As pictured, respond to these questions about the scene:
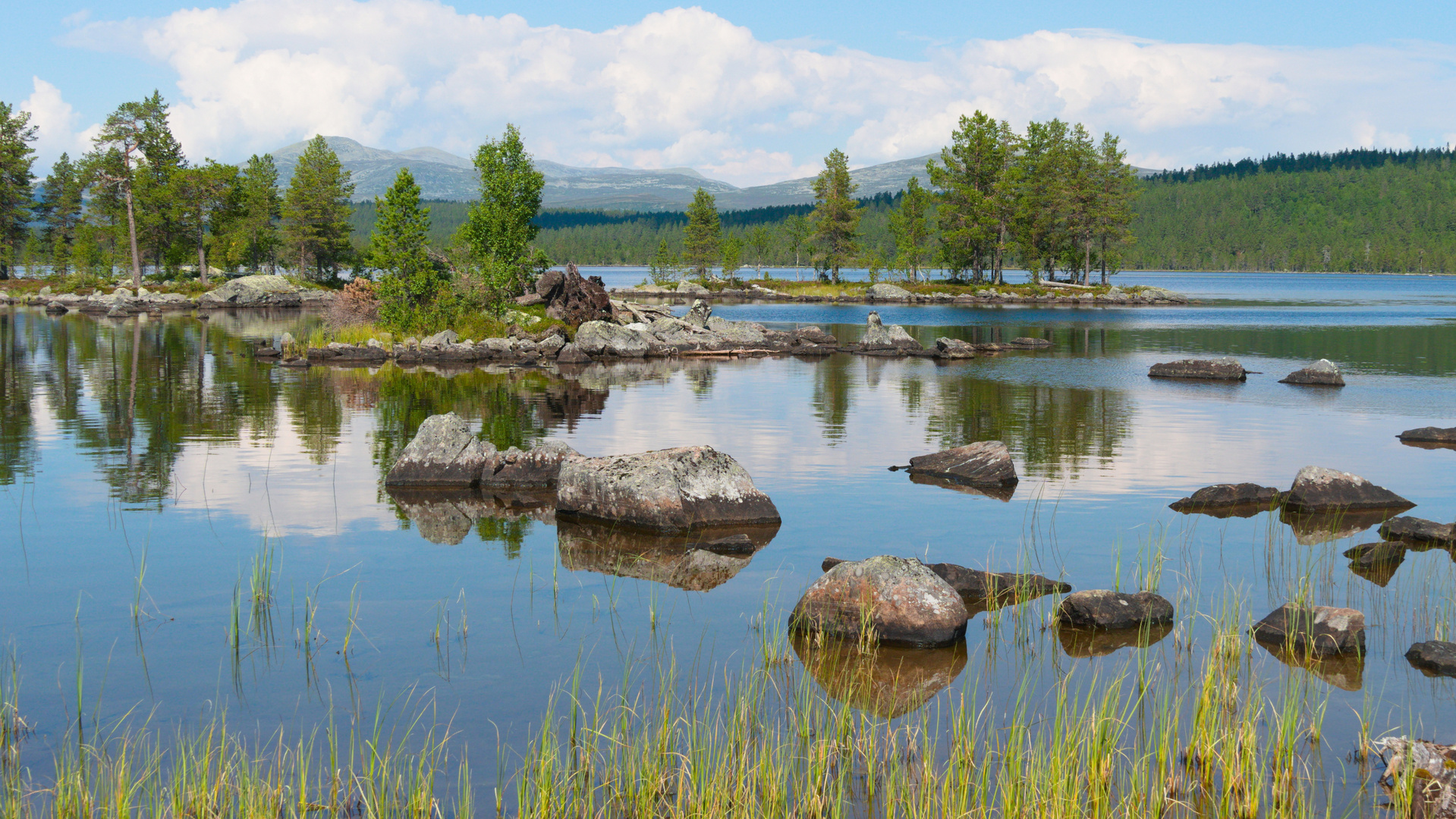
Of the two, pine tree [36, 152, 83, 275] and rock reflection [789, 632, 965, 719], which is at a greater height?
pine tree [36, 152, 83, 275]

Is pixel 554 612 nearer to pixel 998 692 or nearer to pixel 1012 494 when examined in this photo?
pixel 998 692

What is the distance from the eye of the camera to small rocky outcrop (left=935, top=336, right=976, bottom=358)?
5366 cm

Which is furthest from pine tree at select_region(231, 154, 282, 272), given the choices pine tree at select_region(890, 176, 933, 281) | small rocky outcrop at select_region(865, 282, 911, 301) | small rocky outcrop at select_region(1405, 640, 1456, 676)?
small rocky outcrop at select_region(1405, 640, 1456, 676)

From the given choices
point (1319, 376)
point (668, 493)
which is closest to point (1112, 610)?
point (668, 493)

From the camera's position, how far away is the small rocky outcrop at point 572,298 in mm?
59000

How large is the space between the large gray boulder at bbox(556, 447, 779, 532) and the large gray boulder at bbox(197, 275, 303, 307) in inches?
3619

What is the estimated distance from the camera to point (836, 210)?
12938cm

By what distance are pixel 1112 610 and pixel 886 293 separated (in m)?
113

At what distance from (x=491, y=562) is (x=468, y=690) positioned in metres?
5.13

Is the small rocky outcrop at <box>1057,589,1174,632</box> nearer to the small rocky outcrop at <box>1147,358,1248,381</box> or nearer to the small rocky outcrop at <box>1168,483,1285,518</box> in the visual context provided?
the small rocky outcrop at <box>1168,483,1285,518</box>

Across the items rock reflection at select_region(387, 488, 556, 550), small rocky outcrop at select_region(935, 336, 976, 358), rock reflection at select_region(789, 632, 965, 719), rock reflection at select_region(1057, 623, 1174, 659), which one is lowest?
rock reflection at select_region(789, 632, 965, 719)

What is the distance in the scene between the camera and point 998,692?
34.5 feet

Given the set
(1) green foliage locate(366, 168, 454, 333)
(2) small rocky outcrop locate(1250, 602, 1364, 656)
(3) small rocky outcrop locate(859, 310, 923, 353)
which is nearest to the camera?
(2) small rocky outcrop locate(1250, 602, 1364, 656)

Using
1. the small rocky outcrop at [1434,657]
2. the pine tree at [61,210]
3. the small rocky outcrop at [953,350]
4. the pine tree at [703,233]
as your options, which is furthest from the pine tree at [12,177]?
the small rocky outcrop at [1434,657]
